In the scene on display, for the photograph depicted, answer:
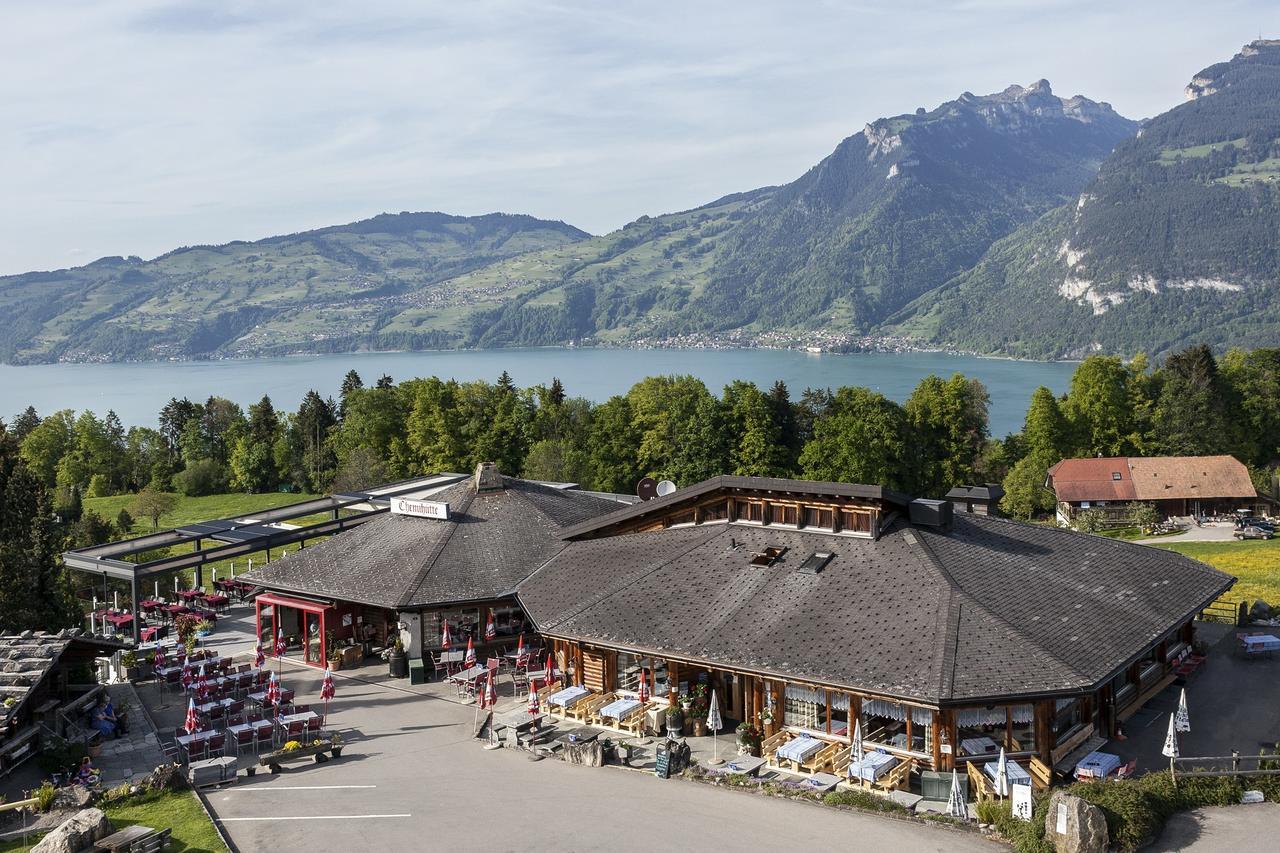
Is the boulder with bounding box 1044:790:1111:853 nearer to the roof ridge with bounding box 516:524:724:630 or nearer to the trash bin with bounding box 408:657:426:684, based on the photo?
the roof ridge with bounding box 516:524:724:630

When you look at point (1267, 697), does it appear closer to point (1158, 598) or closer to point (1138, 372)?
point (1158, 598)

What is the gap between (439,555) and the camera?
3381cm

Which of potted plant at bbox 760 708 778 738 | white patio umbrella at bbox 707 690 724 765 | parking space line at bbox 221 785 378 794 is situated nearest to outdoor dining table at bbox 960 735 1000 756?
potted plant at bbox 760 708 778 738

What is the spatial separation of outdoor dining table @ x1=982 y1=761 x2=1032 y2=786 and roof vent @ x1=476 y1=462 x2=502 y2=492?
22.0 meters

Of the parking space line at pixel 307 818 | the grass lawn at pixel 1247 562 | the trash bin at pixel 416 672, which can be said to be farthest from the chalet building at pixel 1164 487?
the parking space line at pixel 307 818

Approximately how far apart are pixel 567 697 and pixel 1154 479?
57162 mm

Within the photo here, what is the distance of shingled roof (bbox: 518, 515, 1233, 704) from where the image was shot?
72.9 feet

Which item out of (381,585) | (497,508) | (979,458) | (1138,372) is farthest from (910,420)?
(381,585)

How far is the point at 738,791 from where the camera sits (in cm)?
2197

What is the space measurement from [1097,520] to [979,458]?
1290cm

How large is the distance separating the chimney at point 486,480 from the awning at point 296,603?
24.5 ft

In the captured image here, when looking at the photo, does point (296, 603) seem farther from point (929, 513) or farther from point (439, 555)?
point (929, 513)

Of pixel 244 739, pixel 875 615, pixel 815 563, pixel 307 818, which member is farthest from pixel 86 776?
pixel 875 615

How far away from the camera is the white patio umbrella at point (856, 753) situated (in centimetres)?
2178
